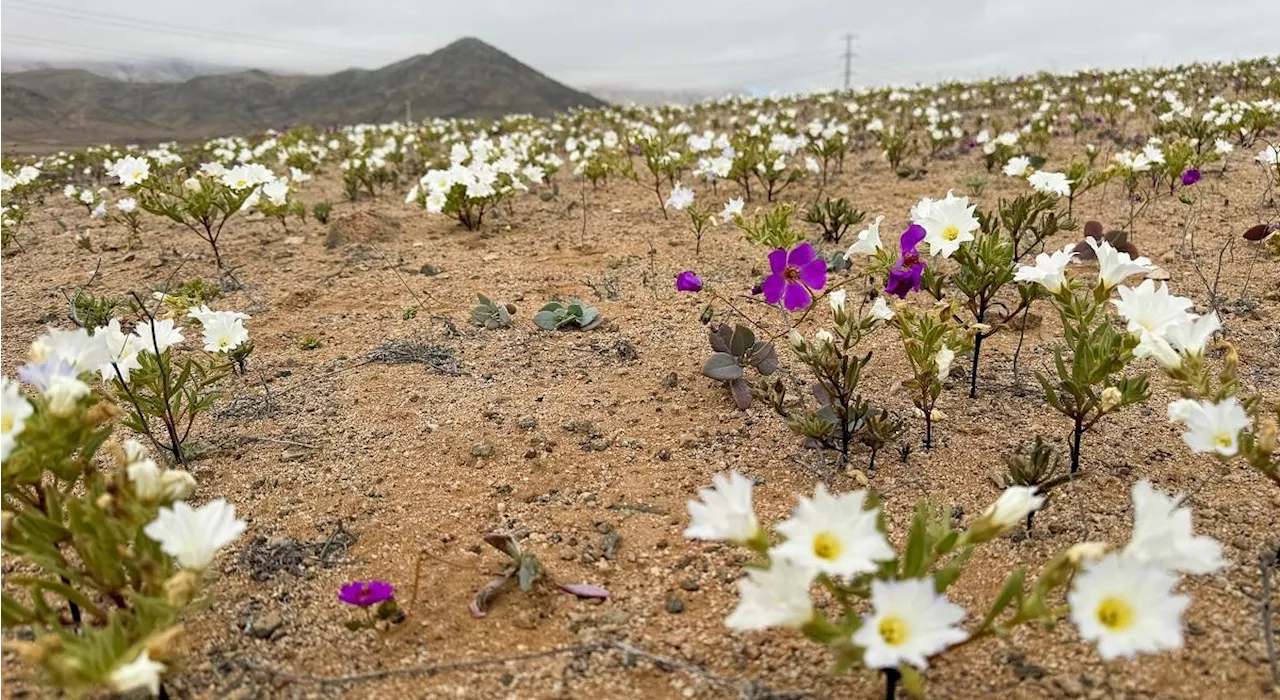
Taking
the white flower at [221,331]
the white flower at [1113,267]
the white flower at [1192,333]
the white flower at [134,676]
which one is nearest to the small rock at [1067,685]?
the white flower at [1192,333]

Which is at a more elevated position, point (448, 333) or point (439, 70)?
point (439, 70)

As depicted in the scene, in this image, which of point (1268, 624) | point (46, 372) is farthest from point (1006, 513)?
point (46, 372)

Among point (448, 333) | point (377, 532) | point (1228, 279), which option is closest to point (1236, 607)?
point (377, 532)

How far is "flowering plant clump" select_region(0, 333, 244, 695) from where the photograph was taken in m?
1.32

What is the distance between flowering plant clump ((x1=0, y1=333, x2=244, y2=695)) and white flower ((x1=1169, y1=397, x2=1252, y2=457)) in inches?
71.2

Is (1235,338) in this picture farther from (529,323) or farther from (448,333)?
(448,333)

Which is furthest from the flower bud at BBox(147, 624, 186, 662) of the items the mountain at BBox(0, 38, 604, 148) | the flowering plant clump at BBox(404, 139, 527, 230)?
the mountain at BBox(0, 38, 604, 148)

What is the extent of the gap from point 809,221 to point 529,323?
2.27 metres

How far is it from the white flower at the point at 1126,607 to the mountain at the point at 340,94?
103 ft

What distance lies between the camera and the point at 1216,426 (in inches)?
62.2

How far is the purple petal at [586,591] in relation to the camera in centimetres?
194

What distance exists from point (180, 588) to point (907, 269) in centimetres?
203

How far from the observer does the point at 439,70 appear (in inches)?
2156

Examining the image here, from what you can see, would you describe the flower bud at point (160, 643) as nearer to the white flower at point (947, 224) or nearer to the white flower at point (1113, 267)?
the white flower at point (947, 224)
